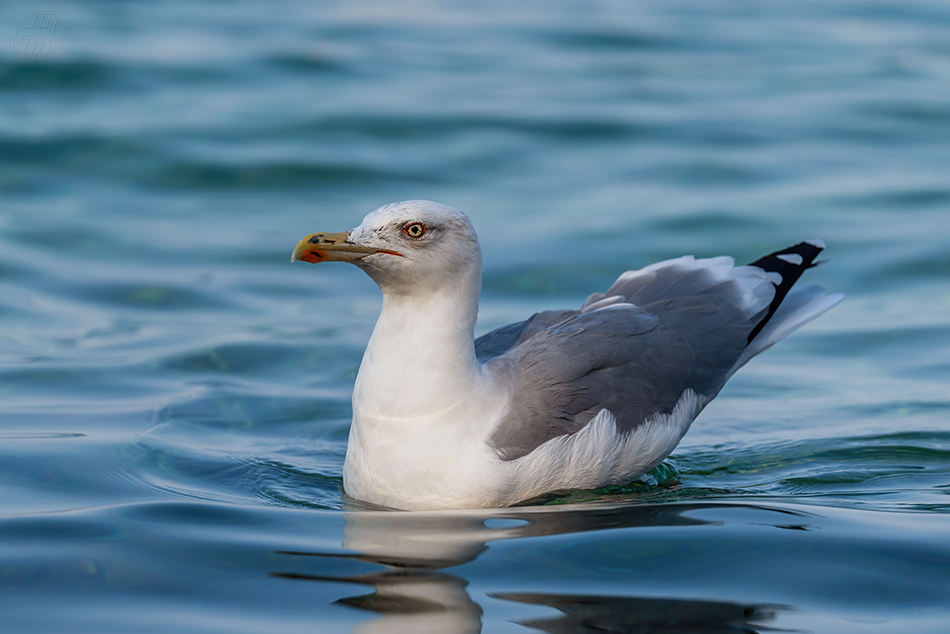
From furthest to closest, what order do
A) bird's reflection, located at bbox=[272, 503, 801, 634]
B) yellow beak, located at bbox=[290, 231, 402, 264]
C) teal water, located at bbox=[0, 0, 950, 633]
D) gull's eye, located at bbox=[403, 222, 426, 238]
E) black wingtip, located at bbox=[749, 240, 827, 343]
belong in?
black wingtip, located at bbox=[749, 240, 827, 343] < gull's eye, located at bbox=[403, 222, 426, 238] < yellow beak, located at bbox=[290, 231, 402, 264] < teal water, located at bbox=[0, 0, 950, 633] < bird's reflection, located at bbox=[272, 503, 801, 634]

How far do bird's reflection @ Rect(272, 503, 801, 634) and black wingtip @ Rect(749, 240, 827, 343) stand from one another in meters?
1.94

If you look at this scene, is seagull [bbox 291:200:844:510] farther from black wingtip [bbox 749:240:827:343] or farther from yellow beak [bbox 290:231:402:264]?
black wingtip [bbox 749:240:827:343]

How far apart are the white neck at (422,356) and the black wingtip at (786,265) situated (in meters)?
1.91

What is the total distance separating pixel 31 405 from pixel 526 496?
2.90 metres

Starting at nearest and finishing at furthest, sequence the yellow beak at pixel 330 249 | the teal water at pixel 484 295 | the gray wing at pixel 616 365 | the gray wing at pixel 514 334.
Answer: the teal water at pixel 484 295 → the yellow beak at pixel 330 249 → the gray wing at pixel 616 365 → the gray wing at pixel 514 334

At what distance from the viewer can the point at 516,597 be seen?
148 inches

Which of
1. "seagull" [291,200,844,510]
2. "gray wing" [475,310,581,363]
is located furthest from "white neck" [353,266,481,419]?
"gray wing" [475,310,581,363]

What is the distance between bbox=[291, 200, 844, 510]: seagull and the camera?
4887mm

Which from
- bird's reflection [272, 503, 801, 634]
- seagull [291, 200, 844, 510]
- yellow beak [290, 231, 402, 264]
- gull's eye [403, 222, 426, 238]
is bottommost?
bird's reflection [272, 503, 801, 634]

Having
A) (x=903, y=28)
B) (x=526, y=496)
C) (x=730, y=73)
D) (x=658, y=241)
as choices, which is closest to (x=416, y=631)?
(x=526, y=496)

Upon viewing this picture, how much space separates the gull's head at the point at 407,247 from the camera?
477 centimetres

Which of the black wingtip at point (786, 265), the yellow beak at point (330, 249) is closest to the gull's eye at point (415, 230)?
the yellow beak at point (330, 249)

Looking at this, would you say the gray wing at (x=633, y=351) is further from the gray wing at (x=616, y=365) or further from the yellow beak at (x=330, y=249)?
the yellow beak at (x=330, y=249)

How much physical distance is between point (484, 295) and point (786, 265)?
294 cm
